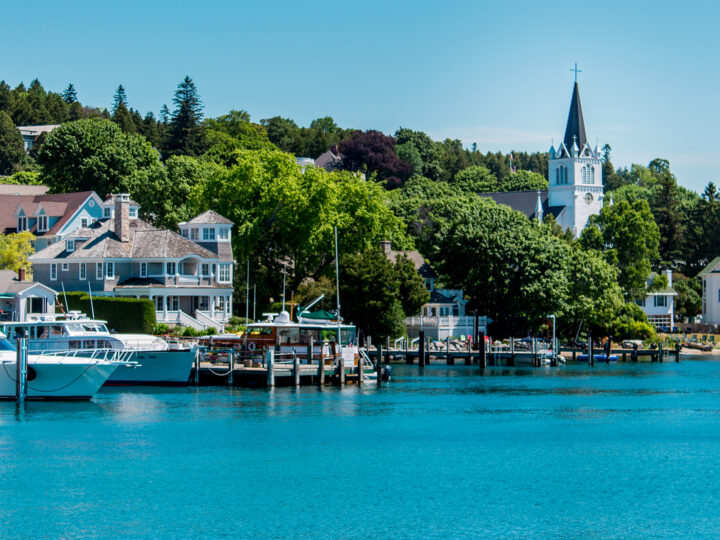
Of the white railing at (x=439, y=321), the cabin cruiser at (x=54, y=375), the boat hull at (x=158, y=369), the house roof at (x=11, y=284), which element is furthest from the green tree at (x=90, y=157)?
the cabin cruiser at (x=54, y=375)

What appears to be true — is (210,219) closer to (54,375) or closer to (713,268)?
(54,375)

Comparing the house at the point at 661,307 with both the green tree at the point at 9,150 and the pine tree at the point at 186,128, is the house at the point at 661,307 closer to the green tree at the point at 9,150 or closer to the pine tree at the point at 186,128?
the pine tree at the point at 186,128

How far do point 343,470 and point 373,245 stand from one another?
194 ft

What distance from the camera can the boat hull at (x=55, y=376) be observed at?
59812 millimetres

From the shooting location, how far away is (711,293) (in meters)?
135

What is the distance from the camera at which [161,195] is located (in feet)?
351

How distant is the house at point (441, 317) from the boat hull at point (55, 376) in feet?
138

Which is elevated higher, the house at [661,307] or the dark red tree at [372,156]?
the dark red tree at [372,156]

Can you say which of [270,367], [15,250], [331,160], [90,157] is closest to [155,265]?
[15,250]

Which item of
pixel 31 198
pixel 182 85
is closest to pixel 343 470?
pixel 31 198

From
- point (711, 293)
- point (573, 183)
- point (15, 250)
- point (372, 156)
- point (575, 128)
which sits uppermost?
point (575, 128)

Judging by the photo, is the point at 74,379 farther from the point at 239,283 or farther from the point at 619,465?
the point at 239,283

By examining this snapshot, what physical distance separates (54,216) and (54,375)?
48000 millimetres

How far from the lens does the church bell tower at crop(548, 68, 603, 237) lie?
163 metres
